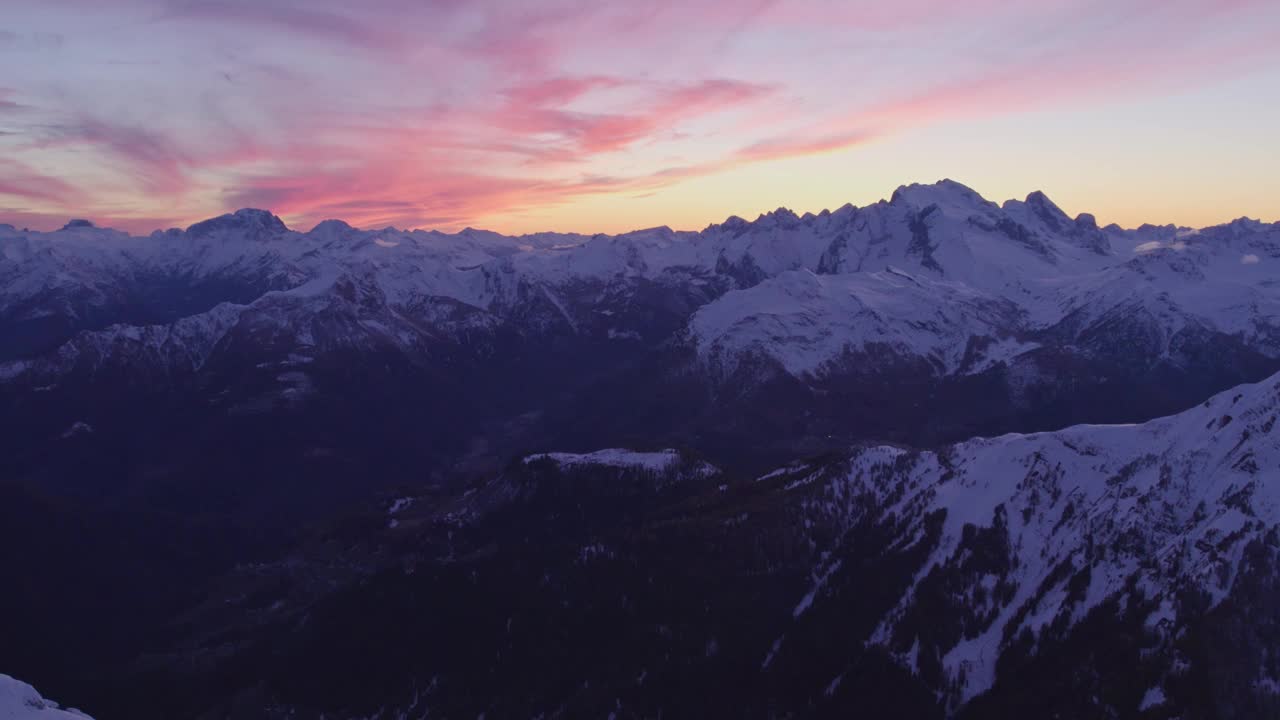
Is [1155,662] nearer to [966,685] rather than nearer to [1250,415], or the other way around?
[966,685]

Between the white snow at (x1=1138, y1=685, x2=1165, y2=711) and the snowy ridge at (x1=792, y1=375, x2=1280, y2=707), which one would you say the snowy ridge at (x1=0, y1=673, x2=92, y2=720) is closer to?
the snowy ridge at (x1=792, y1=375, x2=1280, y2=707)

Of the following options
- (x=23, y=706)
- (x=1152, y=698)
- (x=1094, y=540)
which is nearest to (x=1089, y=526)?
(x=1094, y=540)

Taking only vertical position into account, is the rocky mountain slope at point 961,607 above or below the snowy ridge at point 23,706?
below

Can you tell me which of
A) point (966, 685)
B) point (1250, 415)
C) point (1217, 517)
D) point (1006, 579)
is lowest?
point (966, 685)

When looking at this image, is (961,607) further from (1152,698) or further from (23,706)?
(23,706)

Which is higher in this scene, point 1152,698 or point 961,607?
point 1152,698

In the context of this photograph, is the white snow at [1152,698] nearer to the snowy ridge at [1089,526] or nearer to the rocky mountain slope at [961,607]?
the rocky mountain slope at [961,607]

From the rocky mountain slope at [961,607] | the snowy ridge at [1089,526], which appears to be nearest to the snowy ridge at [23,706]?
the rocky mountain slope at [961,607]

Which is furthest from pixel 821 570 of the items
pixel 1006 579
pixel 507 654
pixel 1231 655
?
pixel 1231 655
